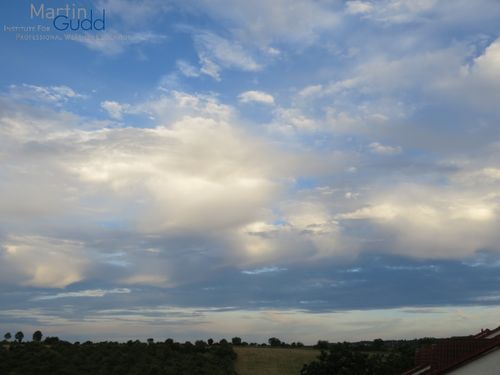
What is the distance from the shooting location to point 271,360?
4048 inches

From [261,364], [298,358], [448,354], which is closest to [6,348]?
[261,364]

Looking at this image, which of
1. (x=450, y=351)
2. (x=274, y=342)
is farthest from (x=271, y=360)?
(x=450, y=351)

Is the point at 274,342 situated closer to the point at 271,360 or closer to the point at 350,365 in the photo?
the point at 271,360

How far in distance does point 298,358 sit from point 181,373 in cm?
2591

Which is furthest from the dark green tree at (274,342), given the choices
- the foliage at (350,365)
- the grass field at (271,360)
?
the foliage at (350,365)

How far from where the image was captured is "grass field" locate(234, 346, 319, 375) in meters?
96.8

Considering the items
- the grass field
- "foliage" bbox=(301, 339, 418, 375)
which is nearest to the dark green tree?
the grass field

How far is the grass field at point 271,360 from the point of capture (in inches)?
3812

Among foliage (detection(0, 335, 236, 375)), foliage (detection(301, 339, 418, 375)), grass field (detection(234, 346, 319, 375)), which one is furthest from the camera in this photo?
grass field (detection(234, 346, 319, 375))

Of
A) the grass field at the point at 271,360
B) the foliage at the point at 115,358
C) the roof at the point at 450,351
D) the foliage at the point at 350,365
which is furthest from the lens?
the grass field at the point at 271,360

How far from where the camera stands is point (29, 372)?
8212cm

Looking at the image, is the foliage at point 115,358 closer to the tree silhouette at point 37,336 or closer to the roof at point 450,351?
the tree silhouette at point 37,336

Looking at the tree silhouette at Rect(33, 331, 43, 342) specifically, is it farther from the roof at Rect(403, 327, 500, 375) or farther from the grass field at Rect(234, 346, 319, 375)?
the roof at Rect(403, 327, 500, 375)

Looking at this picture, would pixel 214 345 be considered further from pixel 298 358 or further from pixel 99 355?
pixel 99 355
